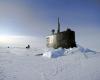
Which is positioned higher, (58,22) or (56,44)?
(58,22)

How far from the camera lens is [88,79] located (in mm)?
5430

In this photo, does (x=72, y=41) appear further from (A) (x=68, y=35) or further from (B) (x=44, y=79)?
(B) (x=44, y=79)

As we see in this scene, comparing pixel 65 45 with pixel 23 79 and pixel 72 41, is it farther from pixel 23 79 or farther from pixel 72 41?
pixel 23 79

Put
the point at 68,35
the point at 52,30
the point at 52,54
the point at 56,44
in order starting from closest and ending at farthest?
the point at 52,54
the point at 68,35
the point at 56,44
the point at 52,30

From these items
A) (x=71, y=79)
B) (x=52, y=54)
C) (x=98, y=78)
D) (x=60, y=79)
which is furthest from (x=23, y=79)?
(x=52, y=54)

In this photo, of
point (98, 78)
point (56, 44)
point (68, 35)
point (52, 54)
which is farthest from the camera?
point (56, 44)

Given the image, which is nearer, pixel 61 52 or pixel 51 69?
pixel 51 69

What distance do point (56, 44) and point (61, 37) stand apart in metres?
2.06

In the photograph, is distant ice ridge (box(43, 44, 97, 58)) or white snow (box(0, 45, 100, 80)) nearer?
white snow (box(0, 45, 100, 80))

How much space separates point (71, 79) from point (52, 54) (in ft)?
36.2

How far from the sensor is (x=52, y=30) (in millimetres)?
34000

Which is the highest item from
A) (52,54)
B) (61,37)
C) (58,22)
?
(58,22)

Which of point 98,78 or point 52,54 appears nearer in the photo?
point 98,78

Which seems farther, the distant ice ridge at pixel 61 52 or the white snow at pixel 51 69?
the distant ice ridge at pixel 61 52
